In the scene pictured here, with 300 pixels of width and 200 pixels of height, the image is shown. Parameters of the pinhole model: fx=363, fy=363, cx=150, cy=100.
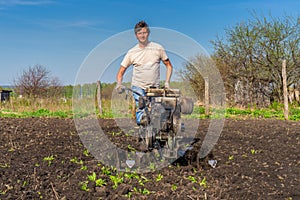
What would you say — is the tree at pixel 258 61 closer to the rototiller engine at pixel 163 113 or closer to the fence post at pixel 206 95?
the fence post at pixel 206 95

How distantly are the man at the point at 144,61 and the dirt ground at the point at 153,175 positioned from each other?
0.98 metres

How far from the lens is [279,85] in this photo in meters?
17.1

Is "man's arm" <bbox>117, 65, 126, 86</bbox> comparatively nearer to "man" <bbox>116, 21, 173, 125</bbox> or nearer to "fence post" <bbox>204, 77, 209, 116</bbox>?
"man" <bbox>116, 21, 173, 125</bbox>

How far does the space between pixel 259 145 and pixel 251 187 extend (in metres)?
2.48

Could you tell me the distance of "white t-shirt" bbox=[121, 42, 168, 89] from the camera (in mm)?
5082

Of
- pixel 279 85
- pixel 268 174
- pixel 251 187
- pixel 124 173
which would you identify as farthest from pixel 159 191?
pixel 279 85

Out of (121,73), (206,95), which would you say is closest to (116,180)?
(121,73)

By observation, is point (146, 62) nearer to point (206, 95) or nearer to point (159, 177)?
point (159, 177)

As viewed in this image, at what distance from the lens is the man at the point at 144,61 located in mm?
5023

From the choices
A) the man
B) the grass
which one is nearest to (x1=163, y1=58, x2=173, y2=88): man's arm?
the man

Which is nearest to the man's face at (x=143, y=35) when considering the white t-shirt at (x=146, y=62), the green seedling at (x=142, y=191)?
the white t-shirt at (x=146, y=62)

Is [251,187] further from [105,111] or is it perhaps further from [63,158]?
[105,111]

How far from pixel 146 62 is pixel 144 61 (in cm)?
3

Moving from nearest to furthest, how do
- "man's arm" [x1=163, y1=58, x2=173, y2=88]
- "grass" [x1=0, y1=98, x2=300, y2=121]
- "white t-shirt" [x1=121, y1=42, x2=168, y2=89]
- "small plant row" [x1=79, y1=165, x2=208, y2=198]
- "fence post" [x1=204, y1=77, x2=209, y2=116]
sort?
"small plant row" [x1=79, y1=165, x2=208, y2=198] < "white t-shirt" [x1=121, y1=42, x2=168, y2=89] < "man's arm" [x1=163, y1=58, x2=173, y2=88] < "grass" [x1=0, y1=98, x2=300, y2=121] < "fence post" [x1=204, y1=77, x2=209, y2=116]
